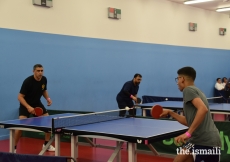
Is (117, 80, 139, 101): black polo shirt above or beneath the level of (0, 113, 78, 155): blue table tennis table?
above

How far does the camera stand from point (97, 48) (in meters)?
10.6

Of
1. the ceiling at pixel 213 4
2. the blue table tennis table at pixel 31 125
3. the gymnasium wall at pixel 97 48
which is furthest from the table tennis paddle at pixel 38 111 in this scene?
the ceiling at pixel 213 4

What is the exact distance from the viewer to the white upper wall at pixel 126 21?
8.78 metres

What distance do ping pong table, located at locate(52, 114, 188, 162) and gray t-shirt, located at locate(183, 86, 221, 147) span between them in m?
0.64

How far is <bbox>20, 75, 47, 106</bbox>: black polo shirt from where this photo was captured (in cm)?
635

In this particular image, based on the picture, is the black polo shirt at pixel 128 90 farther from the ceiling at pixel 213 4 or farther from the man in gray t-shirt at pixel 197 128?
the ceiling at pixel 213 4

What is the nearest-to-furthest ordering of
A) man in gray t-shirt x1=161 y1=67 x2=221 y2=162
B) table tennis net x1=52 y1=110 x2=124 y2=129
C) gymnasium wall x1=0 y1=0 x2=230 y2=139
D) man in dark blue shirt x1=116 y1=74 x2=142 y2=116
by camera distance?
man in gray t-shirt x1=161 y1=67 x2=221 y2=162, table tennis net x1=52 y1=110 x2=124 y2=129, man in dark blue shirt x1=116 y1=74 x2=142 y2=116, gymnasium wall x1=0 y1=0 x2=230 y2=139

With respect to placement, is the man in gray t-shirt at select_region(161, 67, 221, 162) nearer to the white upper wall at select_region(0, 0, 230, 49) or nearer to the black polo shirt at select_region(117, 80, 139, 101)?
the black polo shirt at select_region(117, 80, 139, 101)

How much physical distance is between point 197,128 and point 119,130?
1.28 m

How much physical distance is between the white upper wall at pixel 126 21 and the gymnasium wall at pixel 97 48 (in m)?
0.02

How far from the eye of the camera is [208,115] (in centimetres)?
343

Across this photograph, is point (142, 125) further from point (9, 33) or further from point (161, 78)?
point (161, 78)

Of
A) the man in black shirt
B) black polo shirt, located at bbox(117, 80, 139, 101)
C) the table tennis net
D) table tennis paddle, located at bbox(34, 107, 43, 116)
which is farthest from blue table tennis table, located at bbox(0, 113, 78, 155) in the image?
black polo shirt, located at bbox(117, 80, 139, 101)

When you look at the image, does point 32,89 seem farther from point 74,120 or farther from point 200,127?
point 200,127
